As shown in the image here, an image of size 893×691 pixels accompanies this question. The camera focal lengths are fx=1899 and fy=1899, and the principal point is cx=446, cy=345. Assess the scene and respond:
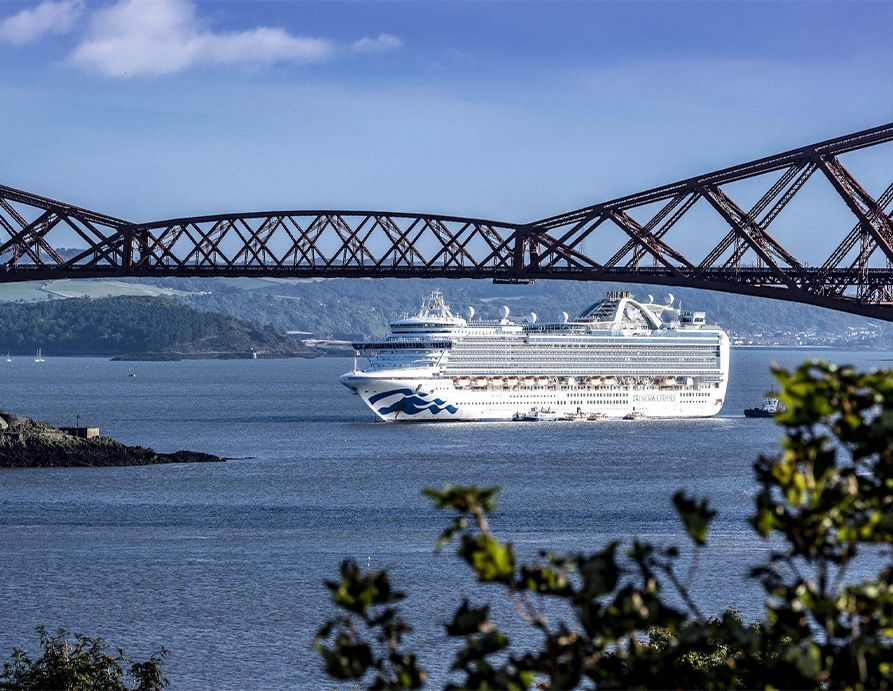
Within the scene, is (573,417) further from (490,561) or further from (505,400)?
(490,561)

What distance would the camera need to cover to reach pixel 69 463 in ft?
308

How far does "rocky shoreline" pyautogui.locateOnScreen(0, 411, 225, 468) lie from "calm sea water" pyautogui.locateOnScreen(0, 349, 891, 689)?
235 cm

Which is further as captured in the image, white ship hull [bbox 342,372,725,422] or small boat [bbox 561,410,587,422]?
small boat [bbox 561,410,587,422]

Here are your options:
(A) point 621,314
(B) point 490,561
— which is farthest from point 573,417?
(B) point 490,561

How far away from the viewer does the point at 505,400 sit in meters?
134

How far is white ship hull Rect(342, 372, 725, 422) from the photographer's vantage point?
130000mm

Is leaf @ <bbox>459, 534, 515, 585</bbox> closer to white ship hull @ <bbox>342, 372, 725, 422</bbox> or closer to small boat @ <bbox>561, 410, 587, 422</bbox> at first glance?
white ship hull @ <bbox>342, 372, 725, 422</bbox>

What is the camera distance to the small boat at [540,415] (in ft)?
441

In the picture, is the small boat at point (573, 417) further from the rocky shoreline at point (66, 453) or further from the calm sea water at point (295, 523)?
the rocky shoreline at point (66, 453)

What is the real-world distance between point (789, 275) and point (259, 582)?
1044 inches

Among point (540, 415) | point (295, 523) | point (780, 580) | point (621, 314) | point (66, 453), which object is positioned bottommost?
point (295, 523)

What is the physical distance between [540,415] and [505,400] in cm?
272

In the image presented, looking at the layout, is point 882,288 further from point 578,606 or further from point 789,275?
point 578,606

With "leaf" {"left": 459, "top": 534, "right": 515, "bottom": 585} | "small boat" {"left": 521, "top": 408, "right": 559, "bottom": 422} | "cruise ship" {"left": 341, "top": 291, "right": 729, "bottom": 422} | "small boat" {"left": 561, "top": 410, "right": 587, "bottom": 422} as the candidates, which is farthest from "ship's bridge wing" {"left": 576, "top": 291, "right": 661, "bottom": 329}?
"leaf" {"left": 459, "top": 534, "right": 515, "bottom": 585}
